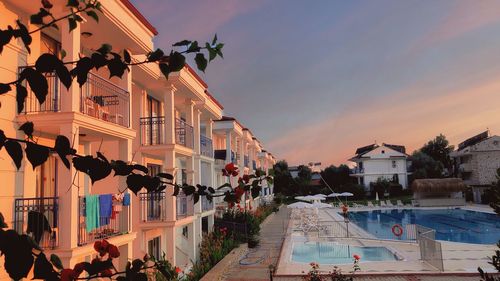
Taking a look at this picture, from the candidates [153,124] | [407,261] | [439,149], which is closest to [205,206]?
[153,124]

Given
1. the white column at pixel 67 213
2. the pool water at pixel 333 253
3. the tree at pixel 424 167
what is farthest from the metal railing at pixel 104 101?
the tree at pixel 424 167

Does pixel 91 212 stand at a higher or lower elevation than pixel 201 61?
lower

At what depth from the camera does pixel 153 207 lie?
14.2m

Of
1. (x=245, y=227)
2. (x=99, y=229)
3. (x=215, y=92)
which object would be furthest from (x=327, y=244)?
(x=99, y=229)

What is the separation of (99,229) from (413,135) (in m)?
26.9

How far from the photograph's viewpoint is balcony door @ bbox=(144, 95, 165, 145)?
14156 mm

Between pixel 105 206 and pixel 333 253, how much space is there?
13.7 metres

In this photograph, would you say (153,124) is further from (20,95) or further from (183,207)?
(20,95)

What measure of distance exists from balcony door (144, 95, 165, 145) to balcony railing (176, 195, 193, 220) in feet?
7.36

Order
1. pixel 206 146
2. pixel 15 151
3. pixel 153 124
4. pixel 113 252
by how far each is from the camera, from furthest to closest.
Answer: pixel 206 146 → pixel 153 124 → pixel 113 252 → pixel 15 151

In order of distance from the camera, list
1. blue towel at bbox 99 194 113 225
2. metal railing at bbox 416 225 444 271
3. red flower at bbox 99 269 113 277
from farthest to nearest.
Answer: metal railing at bbox 416 225 444 271 → blue towel at bbox 99 194 113 225 → red flower at bbox 99 269 113 277

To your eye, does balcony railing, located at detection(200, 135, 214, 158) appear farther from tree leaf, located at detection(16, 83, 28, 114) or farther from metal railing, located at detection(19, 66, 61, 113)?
tree leaf, located at detection(16, 83, 28, 114)

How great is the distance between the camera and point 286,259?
1759cm

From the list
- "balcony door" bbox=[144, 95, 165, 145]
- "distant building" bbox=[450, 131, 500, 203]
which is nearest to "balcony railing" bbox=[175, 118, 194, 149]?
"balcony door" bbox=[144, 95, 165, 145]
